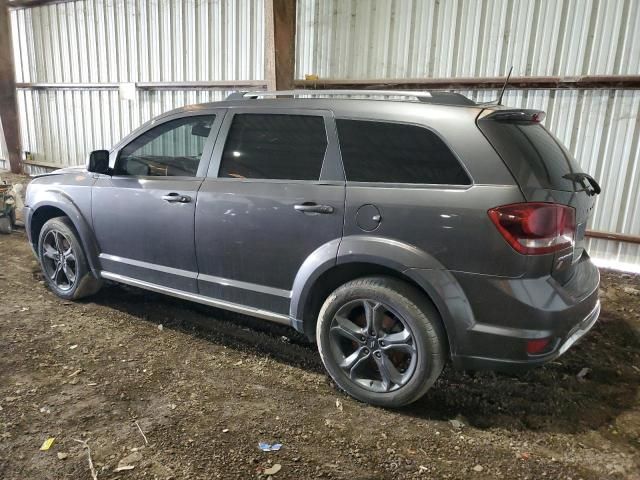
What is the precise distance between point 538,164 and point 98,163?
3.28 meters

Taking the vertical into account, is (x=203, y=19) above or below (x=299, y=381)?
above

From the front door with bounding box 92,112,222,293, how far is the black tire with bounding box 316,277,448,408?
1.20 meters

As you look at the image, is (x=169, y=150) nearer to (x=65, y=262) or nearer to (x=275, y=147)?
(x=275, y=147)

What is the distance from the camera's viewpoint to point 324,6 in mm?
7199

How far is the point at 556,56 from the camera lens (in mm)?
5848

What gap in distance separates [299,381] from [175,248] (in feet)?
4.41

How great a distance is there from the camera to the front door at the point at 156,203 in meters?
3.53

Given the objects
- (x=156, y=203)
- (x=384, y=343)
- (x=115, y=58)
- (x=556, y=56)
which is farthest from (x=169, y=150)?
(x=115, y=58)

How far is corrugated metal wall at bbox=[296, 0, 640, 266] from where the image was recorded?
5.58 m

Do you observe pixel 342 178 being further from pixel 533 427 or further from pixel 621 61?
pixel 621 61

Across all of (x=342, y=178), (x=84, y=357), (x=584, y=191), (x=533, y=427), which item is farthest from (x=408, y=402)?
(x=84, y=357)

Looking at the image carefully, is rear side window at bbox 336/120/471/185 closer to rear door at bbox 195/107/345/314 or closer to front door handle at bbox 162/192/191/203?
rear door at bbox 195/107/345/314

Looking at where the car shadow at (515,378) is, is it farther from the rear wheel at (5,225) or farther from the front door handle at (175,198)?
the rear wheel at (5,225)

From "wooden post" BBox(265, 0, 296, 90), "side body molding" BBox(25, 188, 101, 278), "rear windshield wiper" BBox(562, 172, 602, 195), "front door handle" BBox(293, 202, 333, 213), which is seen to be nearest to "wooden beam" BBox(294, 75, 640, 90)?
"wooden post" BBox(265, 0, 296, 90)
